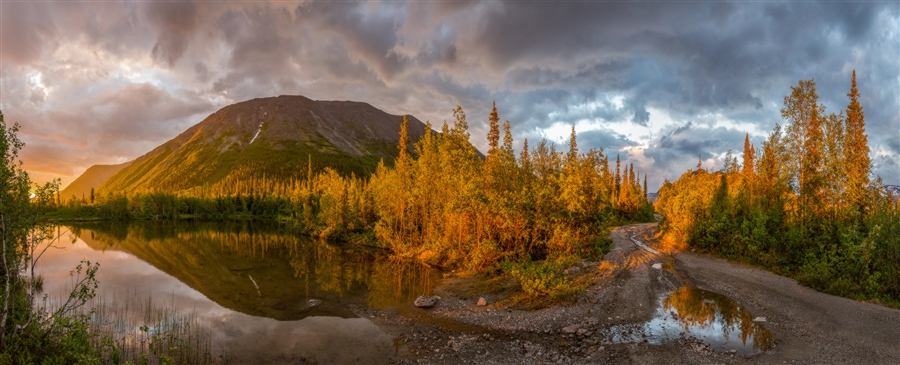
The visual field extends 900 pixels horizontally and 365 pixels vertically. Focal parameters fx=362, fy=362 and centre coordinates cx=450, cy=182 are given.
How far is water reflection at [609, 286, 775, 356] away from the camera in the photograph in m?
15.6

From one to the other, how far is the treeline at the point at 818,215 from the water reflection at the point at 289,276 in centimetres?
2655

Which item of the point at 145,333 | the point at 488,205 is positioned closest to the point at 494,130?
the point at 488,205

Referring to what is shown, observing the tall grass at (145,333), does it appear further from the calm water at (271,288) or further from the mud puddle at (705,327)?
the mud puddle at (705,327)

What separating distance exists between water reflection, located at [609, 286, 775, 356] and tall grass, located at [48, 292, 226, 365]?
18.7 metres

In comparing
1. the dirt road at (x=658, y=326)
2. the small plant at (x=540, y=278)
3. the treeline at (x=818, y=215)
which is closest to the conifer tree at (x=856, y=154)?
the treeline at (x=818, y=215)

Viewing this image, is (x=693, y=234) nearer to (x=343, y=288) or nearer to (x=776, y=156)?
(x=776, y=156)

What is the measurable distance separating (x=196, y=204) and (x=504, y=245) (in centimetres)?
16289

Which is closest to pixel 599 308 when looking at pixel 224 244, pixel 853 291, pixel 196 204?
pixel 853 291

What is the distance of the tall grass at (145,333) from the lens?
15.0 metres

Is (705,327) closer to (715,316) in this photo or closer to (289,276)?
(715,316)

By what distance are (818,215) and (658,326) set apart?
2083 cm

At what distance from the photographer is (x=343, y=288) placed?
94.3 ft

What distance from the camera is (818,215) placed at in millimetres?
27609

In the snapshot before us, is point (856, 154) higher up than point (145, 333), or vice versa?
point (856, 154)
